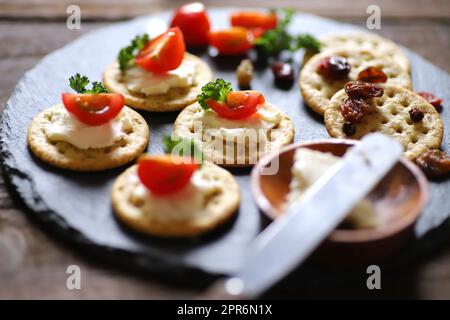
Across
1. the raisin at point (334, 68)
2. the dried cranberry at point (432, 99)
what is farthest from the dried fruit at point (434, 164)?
the raisin at point (334, 68)

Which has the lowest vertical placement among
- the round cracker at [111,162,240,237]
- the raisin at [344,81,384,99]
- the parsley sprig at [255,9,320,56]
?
the round cracker at [111,162,240,237]

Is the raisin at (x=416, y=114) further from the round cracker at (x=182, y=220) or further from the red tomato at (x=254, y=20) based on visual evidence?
the red tomato at (x=254, y=20)

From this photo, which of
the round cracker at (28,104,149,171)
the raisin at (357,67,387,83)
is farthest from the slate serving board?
the raisin at (357,67,387,83)

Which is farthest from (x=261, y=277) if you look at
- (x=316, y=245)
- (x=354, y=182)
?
(x=354, y=182)

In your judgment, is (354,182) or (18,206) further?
(18,206)

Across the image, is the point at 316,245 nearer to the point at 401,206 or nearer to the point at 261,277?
the point at 261,277

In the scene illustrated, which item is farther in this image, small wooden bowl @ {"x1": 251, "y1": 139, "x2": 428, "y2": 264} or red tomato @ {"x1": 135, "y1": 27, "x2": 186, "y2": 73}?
red tomato @ {"x1": 135, "y1": 27, "x2": 186, "y2": 73}

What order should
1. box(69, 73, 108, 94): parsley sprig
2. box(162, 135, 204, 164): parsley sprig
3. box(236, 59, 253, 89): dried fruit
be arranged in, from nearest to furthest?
box(162, 135, 204, 164): parsley sprig → box(69, 73, 108, 94): parsley sprig → box(236, 59, 253, 89): dried fruit

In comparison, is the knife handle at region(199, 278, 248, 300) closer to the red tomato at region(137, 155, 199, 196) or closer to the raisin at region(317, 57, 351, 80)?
the red tomato at region(137, 155, 199, 196)
